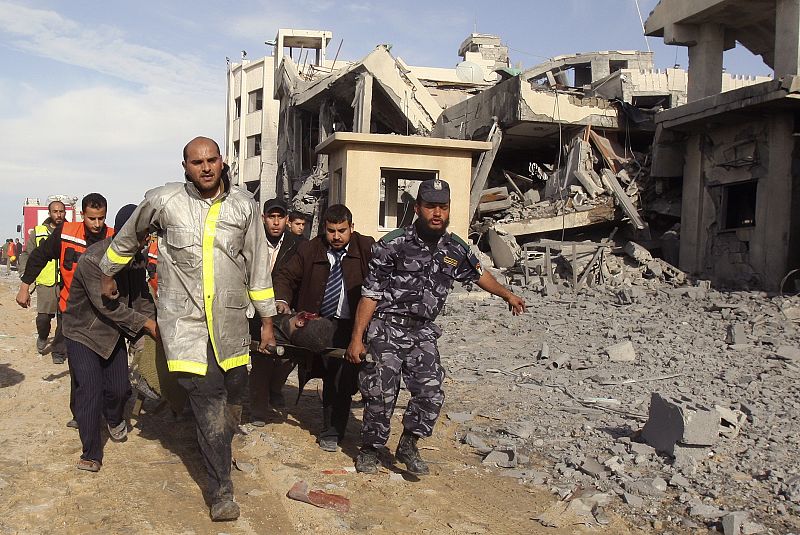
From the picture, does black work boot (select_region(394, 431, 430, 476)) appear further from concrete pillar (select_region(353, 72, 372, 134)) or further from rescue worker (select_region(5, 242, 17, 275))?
rescue worker (select_region(5, 242, 17, 275))

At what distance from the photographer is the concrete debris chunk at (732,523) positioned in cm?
364

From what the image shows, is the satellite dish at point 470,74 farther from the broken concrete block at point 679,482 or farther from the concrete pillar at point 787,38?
the broken concrete block at point 679,482

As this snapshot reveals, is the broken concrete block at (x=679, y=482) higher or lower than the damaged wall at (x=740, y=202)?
lower

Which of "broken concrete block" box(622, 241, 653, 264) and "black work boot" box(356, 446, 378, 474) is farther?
"broken concrete block" box(622, 241, 653, 264)

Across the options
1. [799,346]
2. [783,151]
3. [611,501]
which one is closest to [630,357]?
[799,346]

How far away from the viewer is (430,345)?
4473mm

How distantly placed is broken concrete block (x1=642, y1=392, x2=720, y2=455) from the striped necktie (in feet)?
7.67

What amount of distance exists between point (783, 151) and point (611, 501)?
11.4 m

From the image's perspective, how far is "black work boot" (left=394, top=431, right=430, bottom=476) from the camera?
4.54 m

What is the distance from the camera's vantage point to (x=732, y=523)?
366 cm

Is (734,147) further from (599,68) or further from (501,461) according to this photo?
(599,68)

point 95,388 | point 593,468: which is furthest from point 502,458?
point 95,388

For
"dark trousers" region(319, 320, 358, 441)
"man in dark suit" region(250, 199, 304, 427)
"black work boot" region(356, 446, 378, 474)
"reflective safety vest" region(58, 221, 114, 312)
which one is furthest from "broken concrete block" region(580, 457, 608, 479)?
"reflective safety vest" region(58, 221, 114, 312)

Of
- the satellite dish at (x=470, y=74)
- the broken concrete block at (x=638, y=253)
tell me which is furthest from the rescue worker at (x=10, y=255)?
the broken concrete block at (x=638, y=253)
